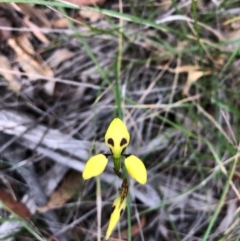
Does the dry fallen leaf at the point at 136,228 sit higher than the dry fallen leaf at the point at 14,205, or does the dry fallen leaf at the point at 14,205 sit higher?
the dry fallen leaf at the point at 14,205

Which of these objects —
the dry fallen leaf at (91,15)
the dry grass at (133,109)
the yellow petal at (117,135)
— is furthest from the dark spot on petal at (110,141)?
the dry fallen leaf at (91,15)

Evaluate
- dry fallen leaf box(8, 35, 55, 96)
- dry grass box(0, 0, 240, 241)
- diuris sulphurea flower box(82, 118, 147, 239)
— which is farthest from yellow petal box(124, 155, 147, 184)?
dry fallen leaf box(8, 35, 55, 96)

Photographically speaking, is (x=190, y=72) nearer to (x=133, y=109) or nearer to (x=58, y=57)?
(x=133, y=109)

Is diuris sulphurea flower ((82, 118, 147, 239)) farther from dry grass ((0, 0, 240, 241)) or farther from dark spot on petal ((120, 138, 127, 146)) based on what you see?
dry grass ((0, 0, 240, 241))

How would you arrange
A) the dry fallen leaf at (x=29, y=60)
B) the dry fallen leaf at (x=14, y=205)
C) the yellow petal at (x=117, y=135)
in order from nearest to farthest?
the yellow petal at (x=117, y=135) → the dry fallen leaf at (x=14, y=205) → the dry fallen leaf at (x=29, y=60)

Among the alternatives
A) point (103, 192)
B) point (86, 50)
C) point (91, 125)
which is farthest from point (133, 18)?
point (103, 192)

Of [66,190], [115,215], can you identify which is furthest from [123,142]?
[66,190]

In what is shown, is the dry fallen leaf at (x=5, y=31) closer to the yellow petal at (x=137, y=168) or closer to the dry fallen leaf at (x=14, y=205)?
the dry fallen leaf at (x=14, y=205)
